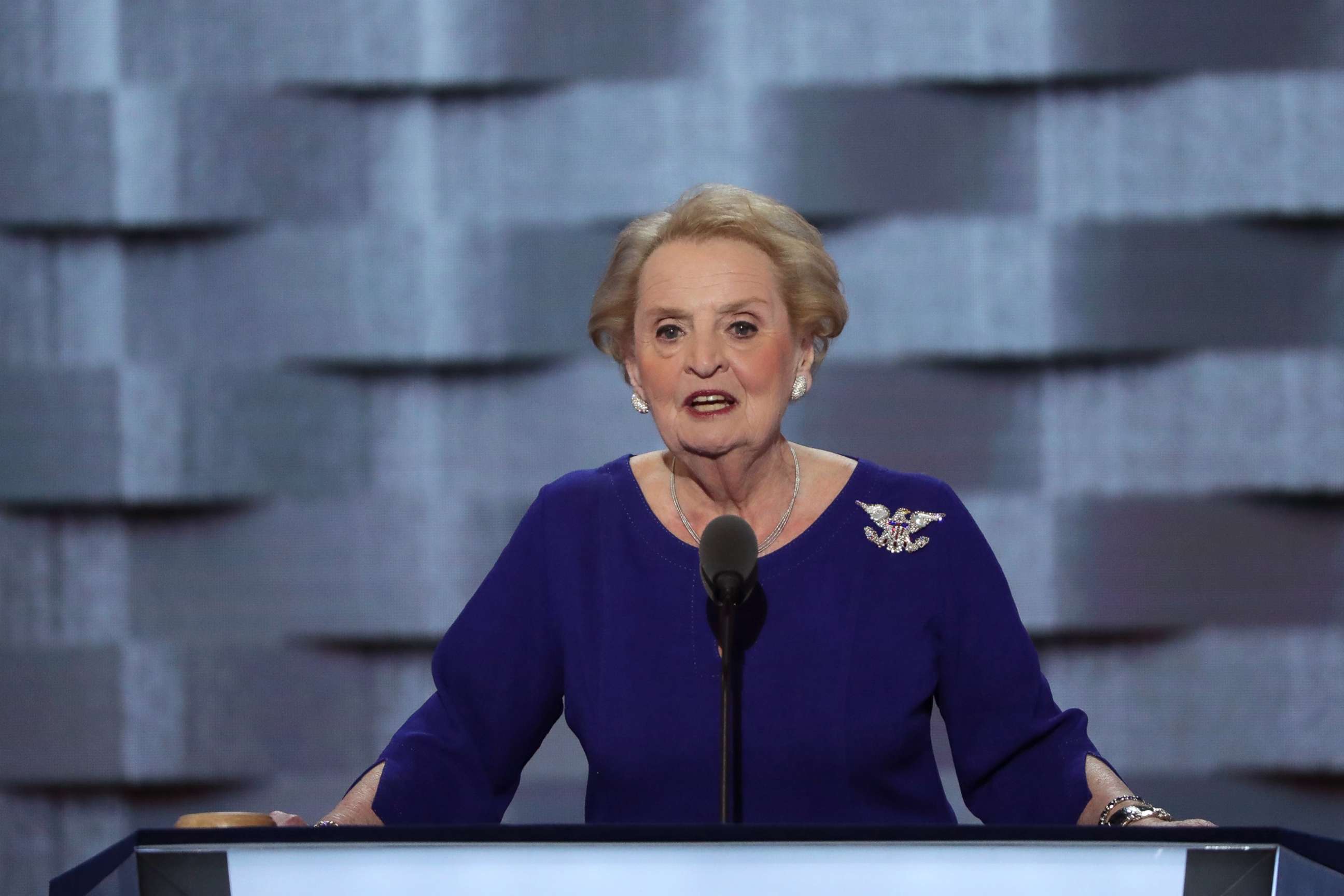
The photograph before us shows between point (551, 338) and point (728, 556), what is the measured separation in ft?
3.36

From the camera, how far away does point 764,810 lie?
147 centimetres

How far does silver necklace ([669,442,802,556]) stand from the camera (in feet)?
5.13

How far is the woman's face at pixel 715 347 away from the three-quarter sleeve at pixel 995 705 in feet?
0.94

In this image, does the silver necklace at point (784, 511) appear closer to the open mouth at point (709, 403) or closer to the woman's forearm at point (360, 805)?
the open mouth at point (709, 403)

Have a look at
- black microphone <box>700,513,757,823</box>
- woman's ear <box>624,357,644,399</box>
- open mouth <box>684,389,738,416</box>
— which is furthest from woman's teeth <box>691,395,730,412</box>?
black microphone <box>700,513,757,823</box>

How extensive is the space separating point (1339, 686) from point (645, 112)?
1.39 meters

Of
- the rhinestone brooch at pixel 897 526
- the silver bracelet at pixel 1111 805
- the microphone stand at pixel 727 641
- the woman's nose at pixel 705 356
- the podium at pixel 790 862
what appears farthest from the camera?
the rhinestone brooch at pixel 897 526

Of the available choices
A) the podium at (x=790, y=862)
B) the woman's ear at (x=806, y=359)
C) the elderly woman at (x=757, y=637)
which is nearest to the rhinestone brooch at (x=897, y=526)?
the elderly woman at (x=757, y=637)

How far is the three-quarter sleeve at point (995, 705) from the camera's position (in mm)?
1483

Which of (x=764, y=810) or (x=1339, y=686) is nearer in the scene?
(x=764, y=810)

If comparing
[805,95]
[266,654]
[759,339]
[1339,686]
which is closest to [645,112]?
[805,95]

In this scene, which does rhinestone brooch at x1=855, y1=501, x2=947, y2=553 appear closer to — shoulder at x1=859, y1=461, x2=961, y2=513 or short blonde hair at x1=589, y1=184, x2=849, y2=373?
shoulder at x1=859, y1=461, x2=961, y2=513

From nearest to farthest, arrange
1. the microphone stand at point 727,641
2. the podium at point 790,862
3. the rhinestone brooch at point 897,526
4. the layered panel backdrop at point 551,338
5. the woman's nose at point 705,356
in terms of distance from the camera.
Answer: the podium at point 790,862, the microphone stand at point 727,641, the woman's nose at point 705,356, the rhinestone brooch at point 897,526, the layered panel backdrop at point 551,338

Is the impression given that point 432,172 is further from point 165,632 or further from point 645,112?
point 165,632
